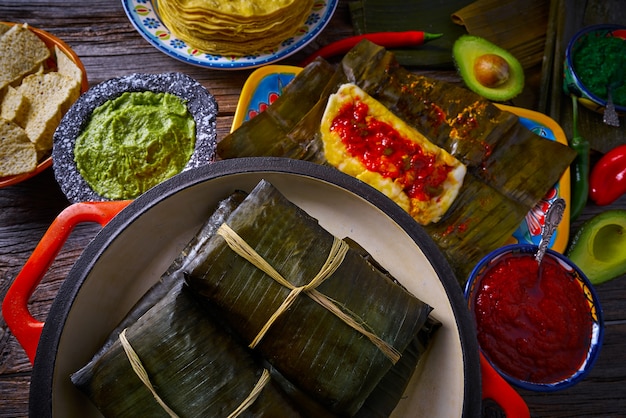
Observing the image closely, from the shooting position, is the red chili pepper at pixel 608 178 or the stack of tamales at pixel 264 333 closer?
the stack of tamales at pixel 264 333

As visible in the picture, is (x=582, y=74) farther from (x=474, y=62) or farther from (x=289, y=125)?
(x=289, y=125)

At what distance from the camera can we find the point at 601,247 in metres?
1.98

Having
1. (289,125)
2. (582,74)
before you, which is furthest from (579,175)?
(289,125)

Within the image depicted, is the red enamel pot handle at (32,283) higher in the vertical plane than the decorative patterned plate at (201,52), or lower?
lower

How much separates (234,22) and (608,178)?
5.59ft

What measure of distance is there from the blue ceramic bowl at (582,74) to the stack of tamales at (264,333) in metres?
1.39

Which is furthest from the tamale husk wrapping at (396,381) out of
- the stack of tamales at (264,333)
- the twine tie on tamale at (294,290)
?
the twine tie on tamale at (294,290)

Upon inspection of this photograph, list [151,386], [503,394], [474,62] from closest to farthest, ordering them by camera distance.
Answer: [151,386], [503,394], [474,62]

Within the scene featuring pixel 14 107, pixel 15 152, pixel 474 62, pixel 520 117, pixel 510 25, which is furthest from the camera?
pixel 510 25

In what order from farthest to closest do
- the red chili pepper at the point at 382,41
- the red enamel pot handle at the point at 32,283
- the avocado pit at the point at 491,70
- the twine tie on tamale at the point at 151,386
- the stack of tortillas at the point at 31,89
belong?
the red chili pepper at the point at 382,41 → the avocado pit at the point at 491,70 → the stack of tortillas at the point at 31,89 → the red enamel pot handle at the point at 32,283 → the twine tie on tamale at the point at 151,386

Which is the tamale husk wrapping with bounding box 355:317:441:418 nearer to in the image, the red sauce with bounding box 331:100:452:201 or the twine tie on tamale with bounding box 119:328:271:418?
the twine tie on tamale with bounding box 119:328:271:418

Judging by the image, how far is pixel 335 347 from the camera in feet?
4.21

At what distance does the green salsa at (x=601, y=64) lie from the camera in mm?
2107

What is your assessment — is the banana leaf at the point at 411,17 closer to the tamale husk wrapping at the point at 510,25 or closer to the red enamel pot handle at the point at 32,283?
the tamale husk wrapping at the point at 510,25
